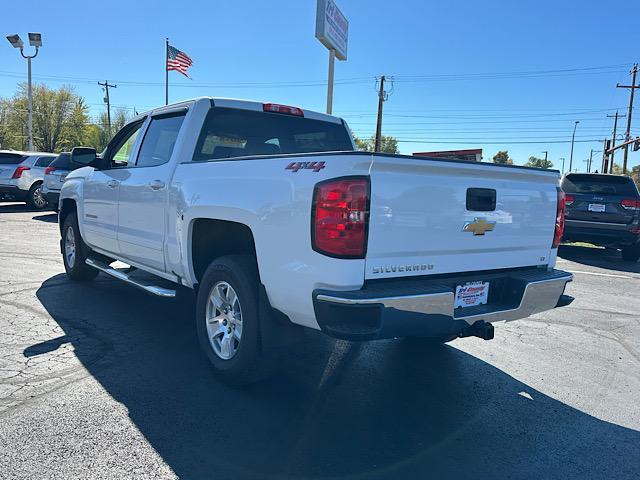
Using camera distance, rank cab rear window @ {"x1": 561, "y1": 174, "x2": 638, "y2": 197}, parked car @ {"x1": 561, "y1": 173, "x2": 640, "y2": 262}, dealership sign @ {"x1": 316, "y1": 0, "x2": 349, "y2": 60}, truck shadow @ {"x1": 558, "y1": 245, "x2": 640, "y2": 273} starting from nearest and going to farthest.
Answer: truck shadow @ {"x1": 558, "y1": 245, "x2": 640, "y2": 273} < parked car @ {"x1": 561, "y1": 173, "x2": 640, "y2": 262} < cab rear window @ {"x1": 561, "y1": 174, "x2": 638, "y2": 197} < dealership sign @ {"x1": 316, "y1": 0, "x2": 349, "y2": 60}

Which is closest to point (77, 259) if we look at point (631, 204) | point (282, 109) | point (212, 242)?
point (212, 242)

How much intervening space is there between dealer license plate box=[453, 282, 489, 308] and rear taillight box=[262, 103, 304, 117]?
2562 millimetres

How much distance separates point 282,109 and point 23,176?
13.4 m

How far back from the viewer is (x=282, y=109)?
16.4 feet

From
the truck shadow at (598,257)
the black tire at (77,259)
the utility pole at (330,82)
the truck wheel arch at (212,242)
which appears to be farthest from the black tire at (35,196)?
the truck shadow at (598,257)

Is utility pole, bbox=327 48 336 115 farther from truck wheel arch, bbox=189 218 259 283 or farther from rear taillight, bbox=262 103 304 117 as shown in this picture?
truck wheel arch, bbox=189 218 259 283

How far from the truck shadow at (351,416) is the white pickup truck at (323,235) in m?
0.40

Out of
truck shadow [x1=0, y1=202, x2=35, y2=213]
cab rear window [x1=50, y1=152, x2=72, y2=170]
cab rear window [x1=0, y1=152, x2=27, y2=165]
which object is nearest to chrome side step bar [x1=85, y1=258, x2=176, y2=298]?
cab rear window [x1=50, y1=152, x2=72, y2=170]

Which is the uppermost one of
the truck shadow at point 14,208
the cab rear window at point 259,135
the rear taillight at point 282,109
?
the rear taillight at point 282,109

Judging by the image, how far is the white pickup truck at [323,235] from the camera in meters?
2.86

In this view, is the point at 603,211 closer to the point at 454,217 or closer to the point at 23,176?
the point at 454,217

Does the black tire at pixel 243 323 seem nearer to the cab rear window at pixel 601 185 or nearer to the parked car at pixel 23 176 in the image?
the cab rear window at pixel 601 185

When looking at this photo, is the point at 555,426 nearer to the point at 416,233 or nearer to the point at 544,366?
the point at 544,366

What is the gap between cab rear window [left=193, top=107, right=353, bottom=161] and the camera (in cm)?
457
